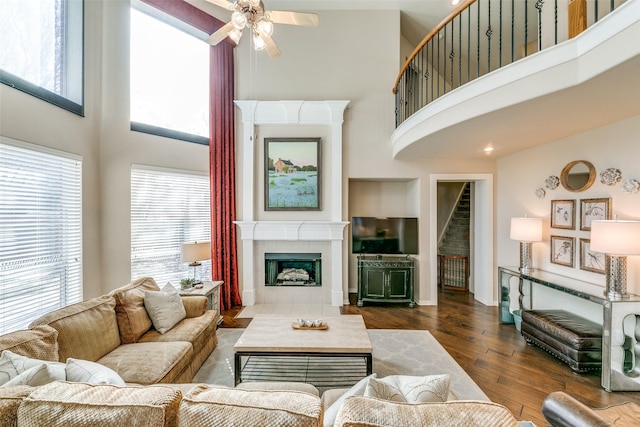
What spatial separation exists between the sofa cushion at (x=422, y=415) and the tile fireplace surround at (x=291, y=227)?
144 inches

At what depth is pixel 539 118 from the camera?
2.74 meters

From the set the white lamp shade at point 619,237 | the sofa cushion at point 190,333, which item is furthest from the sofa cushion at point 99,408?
the white lamp shade at point 619,237

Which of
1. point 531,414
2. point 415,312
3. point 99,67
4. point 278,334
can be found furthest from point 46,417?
point 415,312

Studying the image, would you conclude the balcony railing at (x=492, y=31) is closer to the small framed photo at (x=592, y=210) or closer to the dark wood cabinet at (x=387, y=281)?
the small framed photo at (x=592, y=210)

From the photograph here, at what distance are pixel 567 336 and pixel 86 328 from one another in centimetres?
419

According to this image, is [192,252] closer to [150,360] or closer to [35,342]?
[150,360]

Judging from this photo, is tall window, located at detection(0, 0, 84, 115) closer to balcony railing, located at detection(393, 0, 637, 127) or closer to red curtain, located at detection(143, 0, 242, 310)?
red curtain, located at detection(143, 0, 242, 310)

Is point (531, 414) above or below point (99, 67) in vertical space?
below

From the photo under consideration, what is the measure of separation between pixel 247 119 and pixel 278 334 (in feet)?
11.4

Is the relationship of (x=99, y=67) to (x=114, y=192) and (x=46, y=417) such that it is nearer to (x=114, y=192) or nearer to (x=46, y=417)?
(x=114, y=192)

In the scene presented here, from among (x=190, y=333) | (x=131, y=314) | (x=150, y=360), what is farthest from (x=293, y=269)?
(x=150, y=360)

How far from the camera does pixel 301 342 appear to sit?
240 centimetres

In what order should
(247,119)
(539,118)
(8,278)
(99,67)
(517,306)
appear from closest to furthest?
(8,278) → (539,118) → (99,67) → (517,306) → (247,119)

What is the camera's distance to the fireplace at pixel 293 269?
472 cm
